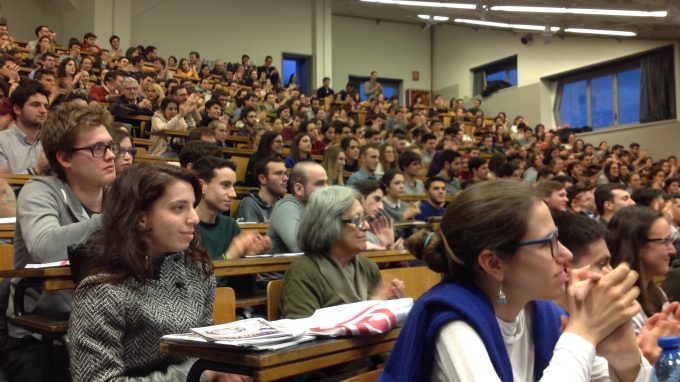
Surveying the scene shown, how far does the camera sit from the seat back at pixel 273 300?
90.8 inches

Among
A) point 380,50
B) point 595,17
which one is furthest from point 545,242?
point 380,50

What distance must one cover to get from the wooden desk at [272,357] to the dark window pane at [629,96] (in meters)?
13.6

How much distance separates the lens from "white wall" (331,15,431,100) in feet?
55.6

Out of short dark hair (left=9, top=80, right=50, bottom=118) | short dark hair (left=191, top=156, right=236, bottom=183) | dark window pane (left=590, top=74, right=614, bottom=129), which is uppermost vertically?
dark window pane (left=590, top=74, right=614, bottom=129)

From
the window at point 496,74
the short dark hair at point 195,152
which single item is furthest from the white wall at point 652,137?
the short dark hair at point 195,152

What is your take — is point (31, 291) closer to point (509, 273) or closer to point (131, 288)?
point (131, 288)

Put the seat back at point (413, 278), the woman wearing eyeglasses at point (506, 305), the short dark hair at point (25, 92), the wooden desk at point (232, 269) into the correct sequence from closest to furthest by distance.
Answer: the woman wearing eyeglasses at point (506, 305)
the wooden desk at point (232, 269)
the seat back at point (413, 278)
the short dark hair at point (25, 92)

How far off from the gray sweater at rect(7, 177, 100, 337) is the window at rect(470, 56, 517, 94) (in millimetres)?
14923

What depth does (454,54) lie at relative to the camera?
57.4 feet

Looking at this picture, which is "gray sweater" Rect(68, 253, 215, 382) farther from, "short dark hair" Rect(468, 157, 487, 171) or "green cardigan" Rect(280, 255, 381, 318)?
"short dark hair" Rect(468, 157, 487, 171)

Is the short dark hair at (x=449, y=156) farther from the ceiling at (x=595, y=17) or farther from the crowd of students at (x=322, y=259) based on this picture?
the ceiling at (x=595, y=17)

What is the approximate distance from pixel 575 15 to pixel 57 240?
1043 centimetres

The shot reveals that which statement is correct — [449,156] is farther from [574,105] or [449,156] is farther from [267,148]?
[574,105]

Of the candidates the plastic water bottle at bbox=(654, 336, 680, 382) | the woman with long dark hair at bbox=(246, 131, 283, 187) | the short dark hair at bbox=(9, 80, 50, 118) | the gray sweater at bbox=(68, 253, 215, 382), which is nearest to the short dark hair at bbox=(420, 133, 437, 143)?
the woman with long dark hair at bbox=(246, 131, 283, 187)
